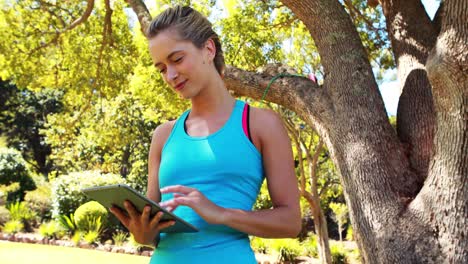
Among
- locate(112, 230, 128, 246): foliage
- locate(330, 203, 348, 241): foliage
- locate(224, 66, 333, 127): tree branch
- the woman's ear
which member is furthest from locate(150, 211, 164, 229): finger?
locate(330, 203, 348, 241): foliage

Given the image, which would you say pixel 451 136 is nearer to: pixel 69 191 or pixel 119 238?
pixel 119 238

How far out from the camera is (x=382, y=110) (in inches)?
190

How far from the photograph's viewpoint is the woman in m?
1.51

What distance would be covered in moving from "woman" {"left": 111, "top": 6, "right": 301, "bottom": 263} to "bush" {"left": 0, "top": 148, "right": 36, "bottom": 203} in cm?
1840

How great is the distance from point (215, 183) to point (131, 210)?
223mm

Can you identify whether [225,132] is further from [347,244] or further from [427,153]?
[347,244]

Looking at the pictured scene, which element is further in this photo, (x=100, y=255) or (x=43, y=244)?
(x=43, y=244)

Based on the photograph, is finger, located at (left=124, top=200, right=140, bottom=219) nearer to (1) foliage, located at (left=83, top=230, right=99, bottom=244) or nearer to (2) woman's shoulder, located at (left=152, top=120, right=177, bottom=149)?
(2) woman's shoulder, located at (left=152, top=120, right=177, bottom=149)

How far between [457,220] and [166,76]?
3.08 m

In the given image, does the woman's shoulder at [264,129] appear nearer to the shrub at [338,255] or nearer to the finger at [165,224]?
the finger at [165,224]

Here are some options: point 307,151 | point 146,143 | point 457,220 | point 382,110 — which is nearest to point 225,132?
point 457,220

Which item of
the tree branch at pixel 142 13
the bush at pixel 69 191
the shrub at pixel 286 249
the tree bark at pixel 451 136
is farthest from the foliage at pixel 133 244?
the tree bark at pixel 451 136

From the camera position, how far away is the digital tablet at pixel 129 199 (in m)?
1.39

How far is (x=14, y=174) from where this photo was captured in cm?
1897
